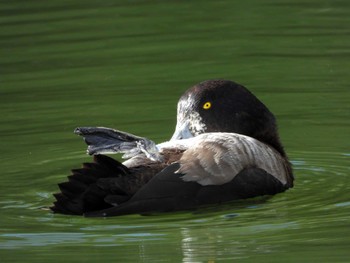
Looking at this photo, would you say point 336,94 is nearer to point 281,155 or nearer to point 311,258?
point 281,155

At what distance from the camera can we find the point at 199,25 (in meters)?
16.0

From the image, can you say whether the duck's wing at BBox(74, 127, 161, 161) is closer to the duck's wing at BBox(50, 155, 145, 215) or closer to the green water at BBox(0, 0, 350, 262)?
the duck's wing at BBox(50, 155, 145, 215)

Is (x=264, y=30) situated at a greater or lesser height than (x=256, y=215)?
greater

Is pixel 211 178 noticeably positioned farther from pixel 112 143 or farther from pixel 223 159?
pixel 112 143

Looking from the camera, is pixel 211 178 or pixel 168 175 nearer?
pixel 168 175

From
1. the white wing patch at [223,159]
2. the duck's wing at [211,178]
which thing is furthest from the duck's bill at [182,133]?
the duck's wing at [211,178]

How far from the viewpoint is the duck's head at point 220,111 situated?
397 inches

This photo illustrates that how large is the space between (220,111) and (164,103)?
2593mm

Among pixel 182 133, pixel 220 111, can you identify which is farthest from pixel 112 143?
pixel 220 111

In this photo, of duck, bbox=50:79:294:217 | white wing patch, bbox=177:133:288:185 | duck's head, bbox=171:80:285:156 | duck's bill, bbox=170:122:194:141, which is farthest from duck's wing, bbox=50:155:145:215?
duck's head, bbox=171:80:285:156

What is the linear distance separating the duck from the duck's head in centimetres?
22

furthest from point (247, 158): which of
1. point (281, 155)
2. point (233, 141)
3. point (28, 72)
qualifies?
point (28, 72)

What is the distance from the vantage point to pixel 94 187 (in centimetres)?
875

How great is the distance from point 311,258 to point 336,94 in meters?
4.97
